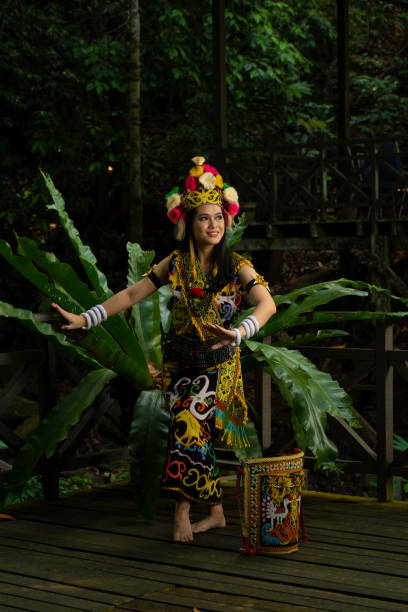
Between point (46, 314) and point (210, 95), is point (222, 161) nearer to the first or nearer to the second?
point (210, 95)

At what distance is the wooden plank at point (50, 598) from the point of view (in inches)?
124

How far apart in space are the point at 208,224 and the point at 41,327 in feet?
3.53

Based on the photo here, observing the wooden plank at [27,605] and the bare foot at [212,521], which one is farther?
the bare foot at [212,521]

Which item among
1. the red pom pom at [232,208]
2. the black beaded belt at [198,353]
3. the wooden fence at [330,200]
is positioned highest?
the wooden fence at [330,200]

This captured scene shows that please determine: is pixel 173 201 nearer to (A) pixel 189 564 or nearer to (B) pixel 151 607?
(A) pixel 189 564

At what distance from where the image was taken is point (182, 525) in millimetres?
4000

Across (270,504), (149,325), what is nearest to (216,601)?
(270,504)

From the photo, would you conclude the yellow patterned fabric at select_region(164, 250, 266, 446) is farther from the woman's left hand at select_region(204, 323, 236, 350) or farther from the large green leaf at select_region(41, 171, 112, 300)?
the large green leaf at select_region(41, 171, 112, 300)

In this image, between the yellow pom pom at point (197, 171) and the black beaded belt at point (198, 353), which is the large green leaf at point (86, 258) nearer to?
the black beaded belt at point (198, 353)

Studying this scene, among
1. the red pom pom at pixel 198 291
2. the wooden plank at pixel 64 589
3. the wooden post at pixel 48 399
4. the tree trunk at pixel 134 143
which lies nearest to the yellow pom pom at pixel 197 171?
the red pom pom at pixel 198 291

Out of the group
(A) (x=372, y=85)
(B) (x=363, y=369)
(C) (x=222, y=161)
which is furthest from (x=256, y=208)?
(B) (x=363, y=369)

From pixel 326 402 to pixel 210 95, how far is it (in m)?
9.44

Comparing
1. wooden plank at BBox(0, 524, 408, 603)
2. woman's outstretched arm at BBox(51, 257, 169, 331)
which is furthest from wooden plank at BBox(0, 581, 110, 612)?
woman's outstretched arm at BBox(51, 257, 169, 331)

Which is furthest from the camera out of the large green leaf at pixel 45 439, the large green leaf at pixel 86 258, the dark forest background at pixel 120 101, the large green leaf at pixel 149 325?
the dark forest background at pixel 120 101
